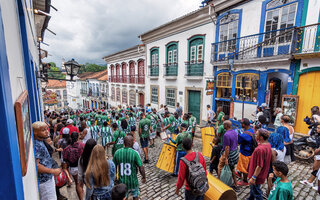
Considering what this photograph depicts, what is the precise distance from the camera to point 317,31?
6230mm

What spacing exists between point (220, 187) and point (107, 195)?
218cm

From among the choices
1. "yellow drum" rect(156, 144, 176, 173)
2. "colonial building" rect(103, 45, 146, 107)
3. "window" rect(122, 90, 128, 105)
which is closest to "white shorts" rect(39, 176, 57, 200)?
"yellow drum" rect(156, 144, 176, 173)

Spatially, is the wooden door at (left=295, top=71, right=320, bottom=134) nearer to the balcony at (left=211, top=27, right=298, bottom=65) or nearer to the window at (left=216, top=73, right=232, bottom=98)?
the balcony at (left=211, top=27, right=298, bottom=65)

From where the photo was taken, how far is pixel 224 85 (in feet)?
32.5

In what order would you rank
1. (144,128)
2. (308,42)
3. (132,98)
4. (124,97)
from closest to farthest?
(144,128) < (308,42) < (132,98) < (124,97)

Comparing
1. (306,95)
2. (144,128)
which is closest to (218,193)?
(144,128)

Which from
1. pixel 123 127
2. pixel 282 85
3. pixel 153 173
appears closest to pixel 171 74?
pixel 282 85

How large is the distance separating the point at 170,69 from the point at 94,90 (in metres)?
20.4

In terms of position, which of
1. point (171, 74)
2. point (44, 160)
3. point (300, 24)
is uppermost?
point (300, 24)

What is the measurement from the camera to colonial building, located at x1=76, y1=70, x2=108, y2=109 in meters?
26.4

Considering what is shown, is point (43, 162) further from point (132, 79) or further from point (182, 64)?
point (132, 79)

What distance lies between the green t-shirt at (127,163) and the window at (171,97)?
10.3 m

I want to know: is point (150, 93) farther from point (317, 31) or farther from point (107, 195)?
point (107, 195)

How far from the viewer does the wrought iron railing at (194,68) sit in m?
10.9
